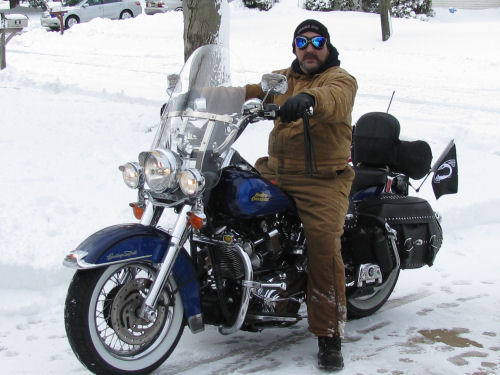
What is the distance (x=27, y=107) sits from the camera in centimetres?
1011

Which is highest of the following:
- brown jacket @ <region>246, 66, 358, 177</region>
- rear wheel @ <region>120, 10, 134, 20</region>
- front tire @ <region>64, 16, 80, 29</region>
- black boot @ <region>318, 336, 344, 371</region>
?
rear wheel @ <region>120, 10, 134, 20</region>

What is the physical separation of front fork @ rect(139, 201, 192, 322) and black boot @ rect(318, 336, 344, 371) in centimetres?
97

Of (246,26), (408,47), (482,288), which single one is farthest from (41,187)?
(246,26)

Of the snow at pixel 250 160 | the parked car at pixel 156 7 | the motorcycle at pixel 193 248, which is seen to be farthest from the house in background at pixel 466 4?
the motorcycle at pixel 193 248

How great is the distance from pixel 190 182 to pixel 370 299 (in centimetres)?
197

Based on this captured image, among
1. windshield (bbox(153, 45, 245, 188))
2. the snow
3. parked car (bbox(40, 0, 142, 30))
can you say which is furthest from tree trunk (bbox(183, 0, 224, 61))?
parked car (bbox(40, 0, 142, 30))

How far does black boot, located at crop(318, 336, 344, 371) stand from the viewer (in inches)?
149

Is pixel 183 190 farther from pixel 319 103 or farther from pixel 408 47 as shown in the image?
pixel 408 47

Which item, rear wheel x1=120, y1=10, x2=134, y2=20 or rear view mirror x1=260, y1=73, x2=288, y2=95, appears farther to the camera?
rear wheel x1=120, y1=10, x2=134, y2=20

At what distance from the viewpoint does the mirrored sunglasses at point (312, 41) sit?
3.92 meters

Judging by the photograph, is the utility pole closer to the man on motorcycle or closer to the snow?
the snow

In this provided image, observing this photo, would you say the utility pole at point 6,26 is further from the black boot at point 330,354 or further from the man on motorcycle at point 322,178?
the black boot at point 330,354

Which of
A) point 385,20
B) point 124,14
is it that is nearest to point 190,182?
point 385,20

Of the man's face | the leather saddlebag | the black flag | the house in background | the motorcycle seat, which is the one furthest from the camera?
the house in background
